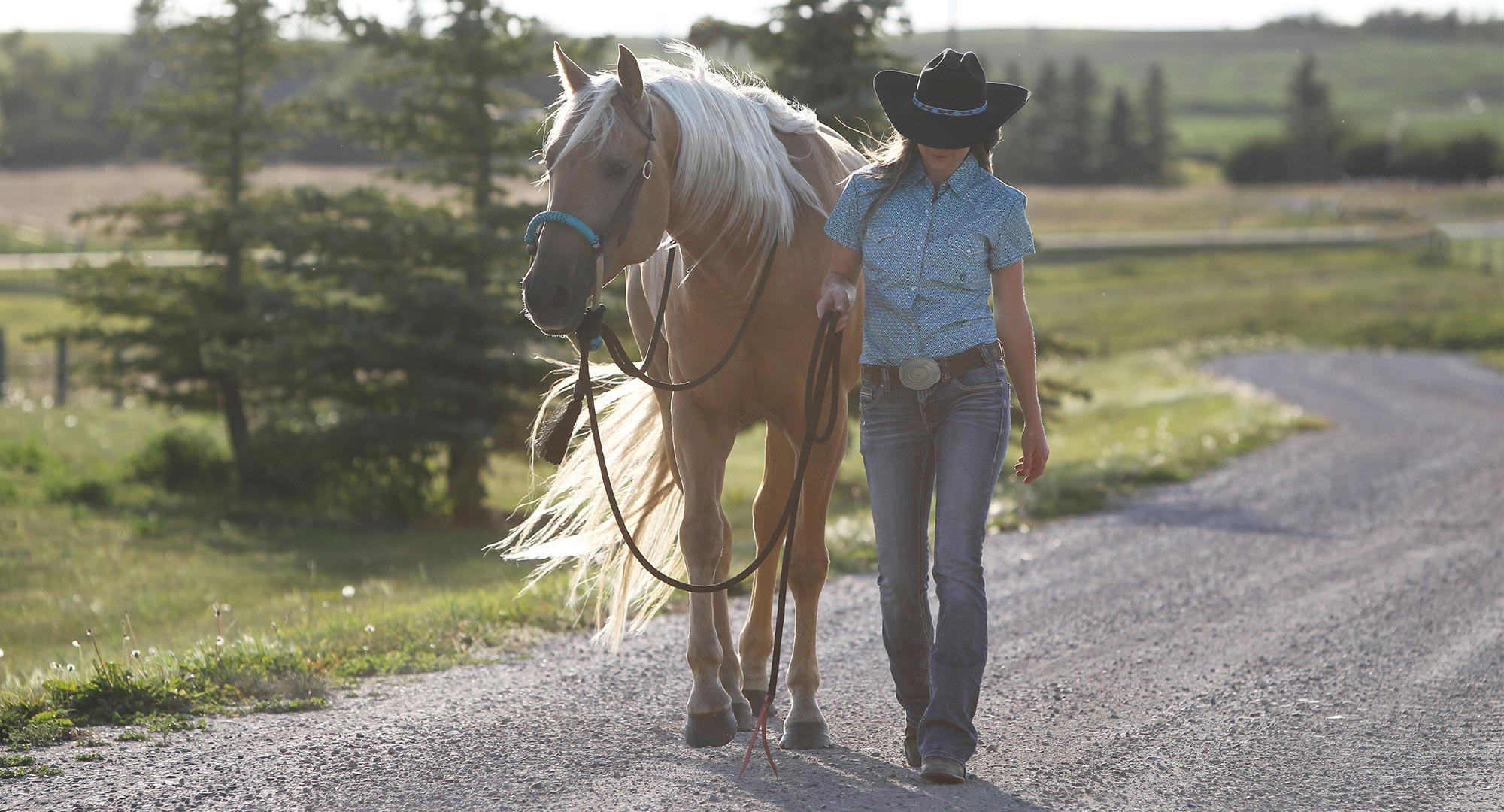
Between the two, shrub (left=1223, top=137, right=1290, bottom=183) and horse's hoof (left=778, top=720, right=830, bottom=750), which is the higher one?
shrub (left=1223, top=137, right=1290, bottom=183)

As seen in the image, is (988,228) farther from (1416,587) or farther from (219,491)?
(219,491)

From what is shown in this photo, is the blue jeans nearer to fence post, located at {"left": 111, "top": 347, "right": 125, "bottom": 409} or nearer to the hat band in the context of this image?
the hat band

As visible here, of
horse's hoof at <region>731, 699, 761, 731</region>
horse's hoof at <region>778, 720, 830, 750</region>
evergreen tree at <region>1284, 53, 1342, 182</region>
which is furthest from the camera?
evergreen tree at <region>1284, 53, 1342, 182</region>

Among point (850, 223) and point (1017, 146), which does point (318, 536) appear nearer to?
point (850, 223)

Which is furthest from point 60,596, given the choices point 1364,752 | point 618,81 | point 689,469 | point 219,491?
point 1364,752

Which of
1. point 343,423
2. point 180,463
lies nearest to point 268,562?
point 343,423

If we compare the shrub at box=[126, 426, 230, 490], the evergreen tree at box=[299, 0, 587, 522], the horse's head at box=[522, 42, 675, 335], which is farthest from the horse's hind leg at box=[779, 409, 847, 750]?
the shrub at box=[126, 426, 230, 490]

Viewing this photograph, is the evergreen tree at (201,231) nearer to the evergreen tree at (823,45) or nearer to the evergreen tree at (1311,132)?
the evergreen tree at (823,45)

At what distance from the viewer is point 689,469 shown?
4941mm

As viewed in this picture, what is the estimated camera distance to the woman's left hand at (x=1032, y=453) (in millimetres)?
4277

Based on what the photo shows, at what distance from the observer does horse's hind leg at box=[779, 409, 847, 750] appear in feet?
15.6

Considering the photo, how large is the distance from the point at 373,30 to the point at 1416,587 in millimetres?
10277

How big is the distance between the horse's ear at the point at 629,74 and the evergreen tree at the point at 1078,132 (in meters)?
86.2

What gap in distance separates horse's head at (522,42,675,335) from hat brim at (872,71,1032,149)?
78 cm
